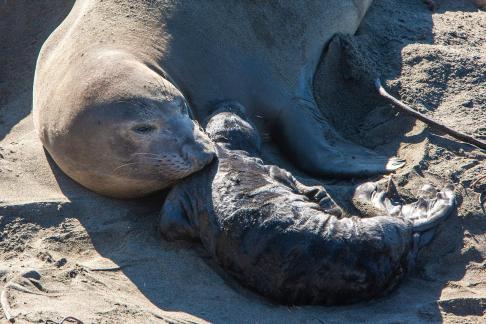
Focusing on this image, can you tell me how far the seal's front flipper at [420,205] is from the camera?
4.89m

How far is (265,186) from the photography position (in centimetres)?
482

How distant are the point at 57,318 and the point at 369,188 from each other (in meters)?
2.12

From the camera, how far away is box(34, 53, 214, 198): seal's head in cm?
487

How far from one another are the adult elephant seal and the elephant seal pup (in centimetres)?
23

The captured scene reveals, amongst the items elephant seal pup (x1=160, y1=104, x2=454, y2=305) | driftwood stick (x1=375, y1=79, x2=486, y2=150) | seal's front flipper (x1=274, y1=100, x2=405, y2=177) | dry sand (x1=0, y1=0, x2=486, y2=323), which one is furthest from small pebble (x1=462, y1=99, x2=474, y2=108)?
elephant seal pup (x1=160, y1=104, x2=454, y2=305)

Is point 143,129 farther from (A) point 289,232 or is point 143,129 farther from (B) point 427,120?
(B) point 427,120

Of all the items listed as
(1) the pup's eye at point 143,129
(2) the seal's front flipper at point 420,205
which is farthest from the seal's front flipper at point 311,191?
(1) the pup's eye at point 143,129

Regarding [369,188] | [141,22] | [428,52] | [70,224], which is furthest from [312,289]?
[428,52]

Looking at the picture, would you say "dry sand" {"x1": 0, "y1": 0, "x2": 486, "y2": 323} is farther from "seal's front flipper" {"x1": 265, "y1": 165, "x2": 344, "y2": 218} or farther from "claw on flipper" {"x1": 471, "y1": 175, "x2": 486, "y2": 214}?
"seal's front flipper" {"x1": 265, "y1": 165, "x2": 344, "y2": 218}

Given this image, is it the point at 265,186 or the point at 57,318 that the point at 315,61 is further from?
the point at 57,318

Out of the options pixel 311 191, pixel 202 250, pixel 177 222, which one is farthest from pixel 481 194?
pixel 177 222

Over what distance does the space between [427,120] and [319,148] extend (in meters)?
0.71

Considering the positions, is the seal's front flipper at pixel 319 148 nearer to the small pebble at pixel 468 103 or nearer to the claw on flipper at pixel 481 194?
the claw on flipper at pixel 481 194

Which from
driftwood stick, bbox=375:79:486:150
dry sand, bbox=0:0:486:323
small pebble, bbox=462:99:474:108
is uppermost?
small pebble, bbox=462:99:474:108
